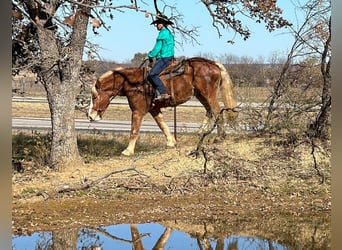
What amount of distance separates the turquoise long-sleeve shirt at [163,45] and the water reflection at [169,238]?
97.4 inches

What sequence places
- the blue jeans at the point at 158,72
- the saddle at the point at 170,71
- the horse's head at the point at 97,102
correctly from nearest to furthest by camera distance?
the horse's head at the point at 97,102, the blue jeans at the point at 158,72, the saddle at the point at 170,71

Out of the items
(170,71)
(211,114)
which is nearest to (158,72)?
(170,71)

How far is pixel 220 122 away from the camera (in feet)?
22.7

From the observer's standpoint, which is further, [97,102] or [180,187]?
[97,102]

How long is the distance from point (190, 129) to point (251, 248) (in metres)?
Answer: 5.79

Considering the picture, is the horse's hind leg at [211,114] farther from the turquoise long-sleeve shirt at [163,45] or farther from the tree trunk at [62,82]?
the tree trunk at [62,82]

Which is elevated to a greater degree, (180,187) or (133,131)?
(133,131)

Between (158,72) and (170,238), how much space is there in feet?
10.0

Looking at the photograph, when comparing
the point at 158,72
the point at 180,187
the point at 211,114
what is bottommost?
the point at 180,187

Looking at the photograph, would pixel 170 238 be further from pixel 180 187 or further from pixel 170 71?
pixel 170 71

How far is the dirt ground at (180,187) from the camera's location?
4.68m

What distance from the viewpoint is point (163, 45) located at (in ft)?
20.2

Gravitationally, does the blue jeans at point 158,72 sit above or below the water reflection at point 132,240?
above

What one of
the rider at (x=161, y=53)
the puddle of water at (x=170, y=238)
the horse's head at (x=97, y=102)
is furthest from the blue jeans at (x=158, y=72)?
the puddle of water at (x=170, y=238)
